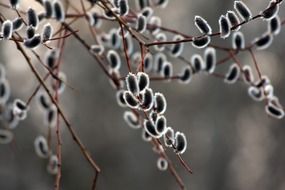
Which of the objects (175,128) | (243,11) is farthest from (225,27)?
(175,128)

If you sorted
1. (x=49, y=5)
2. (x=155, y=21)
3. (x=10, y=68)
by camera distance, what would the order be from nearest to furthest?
(x=49, y=5)
(x=155, y=21)
(x=10, y=68)

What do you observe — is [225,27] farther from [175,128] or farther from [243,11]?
[175,128]

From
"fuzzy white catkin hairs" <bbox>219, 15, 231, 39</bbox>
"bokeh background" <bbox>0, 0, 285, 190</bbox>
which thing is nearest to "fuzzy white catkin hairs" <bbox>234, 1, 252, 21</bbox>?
"fuzzy white catkin hairs" <bbox>219, 15, 231, 39</bbox>

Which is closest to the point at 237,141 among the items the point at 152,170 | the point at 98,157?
the point at 152,170

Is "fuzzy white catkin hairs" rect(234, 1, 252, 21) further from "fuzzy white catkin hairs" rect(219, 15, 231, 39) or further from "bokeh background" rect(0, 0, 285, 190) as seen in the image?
"bokeh background" rect(0, 0, 285, 190)

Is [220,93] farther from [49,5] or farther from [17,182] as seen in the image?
[49,5]

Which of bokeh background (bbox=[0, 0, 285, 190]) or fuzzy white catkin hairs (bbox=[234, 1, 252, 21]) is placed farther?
bokeh background (bbox=[0, 0, 285, 190])

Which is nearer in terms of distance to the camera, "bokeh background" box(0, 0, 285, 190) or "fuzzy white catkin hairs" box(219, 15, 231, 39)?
"fuzzy white catkin hairs" box(219, 15, 231, 39)

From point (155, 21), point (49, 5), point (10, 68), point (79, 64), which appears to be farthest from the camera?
point (79, 64)

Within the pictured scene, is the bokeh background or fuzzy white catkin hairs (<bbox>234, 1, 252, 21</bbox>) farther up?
fuzzy white catkin hairs (<bbox>234, 1, 252, 21</bbox>)
